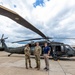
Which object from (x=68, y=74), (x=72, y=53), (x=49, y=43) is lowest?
(x=68, y=74)

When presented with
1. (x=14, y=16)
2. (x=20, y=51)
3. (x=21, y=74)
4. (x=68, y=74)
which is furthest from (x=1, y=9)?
(x=20, y=51)

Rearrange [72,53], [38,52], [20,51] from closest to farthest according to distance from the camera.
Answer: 1. [38,52]
2. [72,53]
3. [20,51]

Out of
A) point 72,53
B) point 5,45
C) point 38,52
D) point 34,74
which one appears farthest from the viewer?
point 5,45

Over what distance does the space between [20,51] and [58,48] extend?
489 centimetres

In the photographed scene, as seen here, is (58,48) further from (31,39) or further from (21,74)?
(21,74)

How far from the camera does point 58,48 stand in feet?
52.3

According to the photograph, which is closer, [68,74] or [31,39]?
[68,74]

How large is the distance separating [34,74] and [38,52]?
1680mm

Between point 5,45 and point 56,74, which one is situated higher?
point 5,45

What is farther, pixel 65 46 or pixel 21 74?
pixel 65 46

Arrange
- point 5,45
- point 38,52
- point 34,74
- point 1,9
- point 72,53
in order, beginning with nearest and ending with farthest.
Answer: point 1,9 → point 34,74 → point 38,52 → point 72,53 → point 5,45

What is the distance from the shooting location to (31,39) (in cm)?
1628

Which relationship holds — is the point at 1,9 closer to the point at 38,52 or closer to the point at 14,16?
the point at 14,16

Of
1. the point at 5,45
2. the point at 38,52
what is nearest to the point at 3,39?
the point at 5,45
